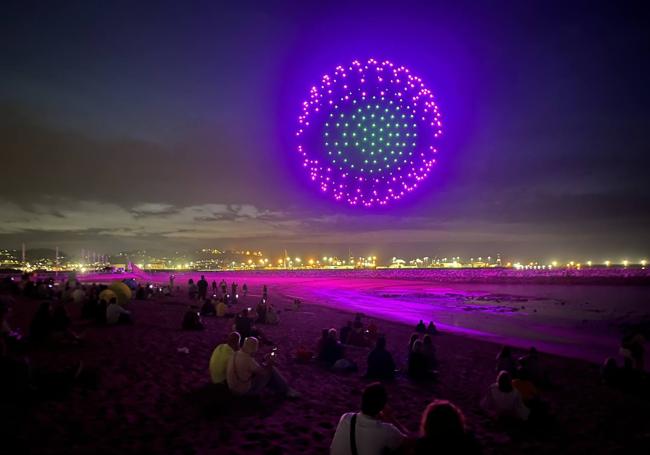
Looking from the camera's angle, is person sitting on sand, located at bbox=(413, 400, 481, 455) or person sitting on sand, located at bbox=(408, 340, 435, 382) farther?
person sitting on sand, located at bbox=(408, 340, 435, 382)

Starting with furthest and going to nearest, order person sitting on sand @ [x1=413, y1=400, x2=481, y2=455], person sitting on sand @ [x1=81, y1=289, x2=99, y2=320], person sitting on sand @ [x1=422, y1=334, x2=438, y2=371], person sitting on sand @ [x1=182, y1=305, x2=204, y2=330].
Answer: person sitting on sand @ [x1=81, y1=289, x2=99, y2=320] < person sitting on sand @ [x1=182, y1=305, x2=204, y2=330] < person sitting on sand @ [x1=422, y1=334, x2=438, y2=371] < person sitting on sand @ [x1=413, y1=400, x2=481, y2=455]

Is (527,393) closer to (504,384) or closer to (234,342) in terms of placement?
(504,384)

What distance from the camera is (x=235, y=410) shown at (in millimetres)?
6895

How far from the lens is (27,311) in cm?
1714

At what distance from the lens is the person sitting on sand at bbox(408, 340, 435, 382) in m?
9.82

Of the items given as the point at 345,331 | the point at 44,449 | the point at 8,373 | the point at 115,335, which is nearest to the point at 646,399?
the point at 345,331

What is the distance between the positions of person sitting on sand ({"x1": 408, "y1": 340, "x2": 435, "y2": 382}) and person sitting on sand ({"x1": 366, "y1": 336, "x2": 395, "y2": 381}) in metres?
0.56

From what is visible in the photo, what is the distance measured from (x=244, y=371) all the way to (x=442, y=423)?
4.97 meters

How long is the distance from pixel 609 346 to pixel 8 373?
21.0 m

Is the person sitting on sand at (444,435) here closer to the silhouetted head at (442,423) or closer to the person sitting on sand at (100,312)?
the silhouetted head at (442,423)

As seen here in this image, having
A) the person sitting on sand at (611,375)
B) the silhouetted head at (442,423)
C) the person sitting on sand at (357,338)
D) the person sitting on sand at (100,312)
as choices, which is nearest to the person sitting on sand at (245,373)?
the silhouetted head at (442,423)

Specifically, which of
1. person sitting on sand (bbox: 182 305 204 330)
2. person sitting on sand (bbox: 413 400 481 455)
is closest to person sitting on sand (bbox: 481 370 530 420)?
person sitting on sand (bbox: 413 400 481 455)

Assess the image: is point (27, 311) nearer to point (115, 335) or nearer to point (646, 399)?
point (115, 335)

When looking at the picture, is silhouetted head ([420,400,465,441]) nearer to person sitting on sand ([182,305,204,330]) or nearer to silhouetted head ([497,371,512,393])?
silhouetted head ([497,371,512,393])
